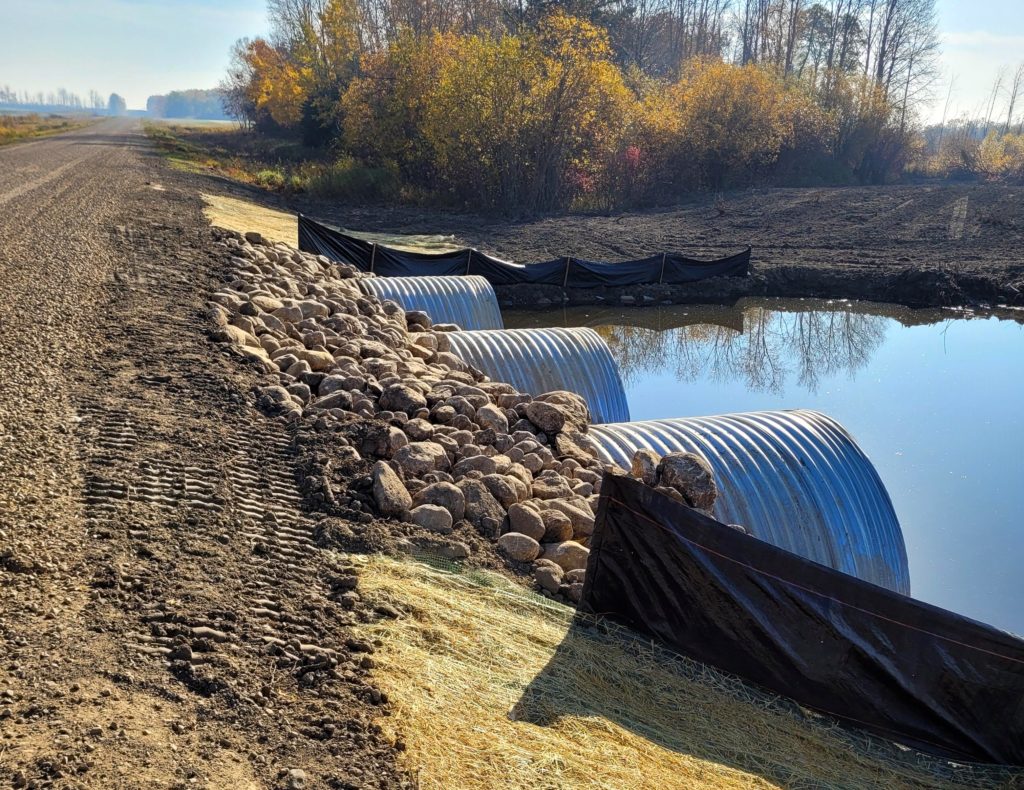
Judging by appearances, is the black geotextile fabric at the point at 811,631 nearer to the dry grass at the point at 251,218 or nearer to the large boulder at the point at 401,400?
the large boulder at the point at 401,400

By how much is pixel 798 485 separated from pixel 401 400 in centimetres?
360

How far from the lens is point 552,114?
98.4 feet

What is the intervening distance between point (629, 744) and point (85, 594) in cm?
274

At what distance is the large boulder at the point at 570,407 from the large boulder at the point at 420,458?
1.42 metres

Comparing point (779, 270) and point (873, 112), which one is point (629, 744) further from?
point (873, 112)

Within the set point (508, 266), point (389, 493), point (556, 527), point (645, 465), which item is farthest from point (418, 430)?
point (508, 266)

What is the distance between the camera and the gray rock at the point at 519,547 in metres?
5.68

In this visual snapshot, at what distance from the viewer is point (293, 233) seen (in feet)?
68.7

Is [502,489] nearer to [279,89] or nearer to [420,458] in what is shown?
[420,458]

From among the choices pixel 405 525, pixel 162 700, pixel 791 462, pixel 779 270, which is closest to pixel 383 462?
pixel 405 525

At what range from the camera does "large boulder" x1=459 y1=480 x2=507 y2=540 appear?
5.89 metres

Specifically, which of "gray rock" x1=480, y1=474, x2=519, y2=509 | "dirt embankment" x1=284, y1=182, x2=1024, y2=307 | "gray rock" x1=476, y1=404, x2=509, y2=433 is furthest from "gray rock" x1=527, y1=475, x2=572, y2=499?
"dirt embankment" x1=284, y1=182, x2=1024, y2=307

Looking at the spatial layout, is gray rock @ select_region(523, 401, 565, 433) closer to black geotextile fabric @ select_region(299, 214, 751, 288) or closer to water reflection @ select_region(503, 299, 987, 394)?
water reflection @ select_region(503, 299, 987, 394)

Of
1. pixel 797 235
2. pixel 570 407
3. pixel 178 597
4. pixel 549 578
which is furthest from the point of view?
pixel 797 235
